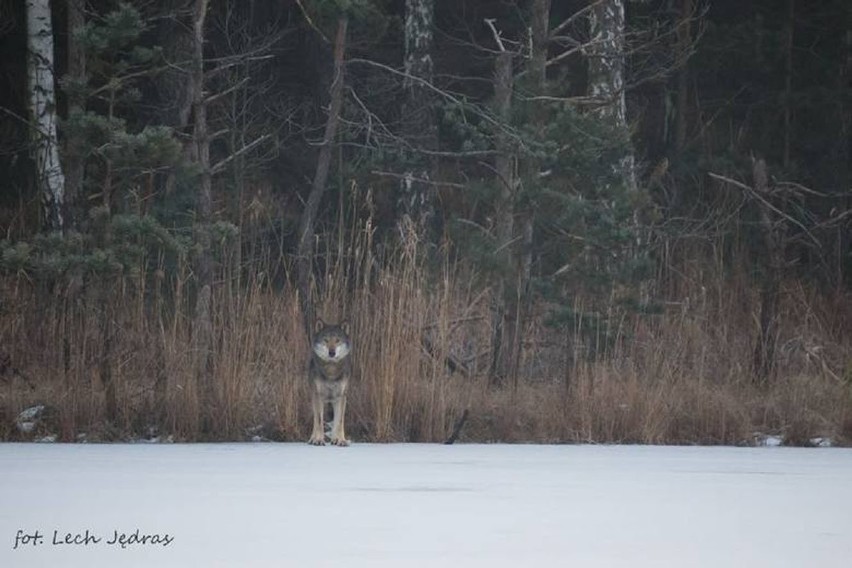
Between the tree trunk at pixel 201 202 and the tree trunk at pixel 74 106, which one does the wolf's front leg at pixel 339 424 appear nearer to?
the tree trunk at pixel 201 202

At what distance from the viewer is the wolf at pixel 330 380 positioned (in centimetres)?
1129

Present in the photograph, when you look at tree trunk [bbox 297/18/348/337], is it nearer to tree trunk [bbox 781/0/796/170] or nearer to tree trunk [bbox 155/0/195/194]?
tree trunk [bbox 155/0/195/194]

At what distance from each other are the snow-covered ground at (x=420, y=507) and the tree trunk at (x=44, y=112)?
356 centimetres

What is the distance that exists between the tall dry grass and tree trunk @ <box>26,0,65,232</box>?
901mm

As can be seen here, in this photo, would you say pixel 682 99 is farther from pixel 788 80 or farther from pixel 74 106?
pixel 74 106

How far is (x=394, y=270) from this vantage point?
12320 mm

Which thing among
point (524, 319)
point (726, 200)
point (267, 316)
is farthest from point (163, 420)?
point (726, 200)

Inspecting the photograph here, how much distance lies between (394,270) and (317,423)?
60.7 inches

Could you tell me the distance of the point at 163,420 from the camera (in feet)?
38.6

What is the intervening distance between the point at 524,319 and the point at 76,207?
3.95 m

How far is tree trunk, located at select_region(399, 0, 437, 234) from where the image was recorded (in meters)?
17.8

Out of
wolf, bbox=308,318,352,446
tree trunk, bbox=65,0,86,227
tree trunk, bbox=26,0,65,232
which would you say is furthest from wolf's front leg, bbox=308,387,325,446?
tree trunk, bbox=26,0,65,232

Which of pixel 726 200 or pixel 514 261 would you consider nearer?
pixel 514 261

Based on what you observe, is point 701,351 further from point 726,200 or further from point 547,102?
point 726,200
